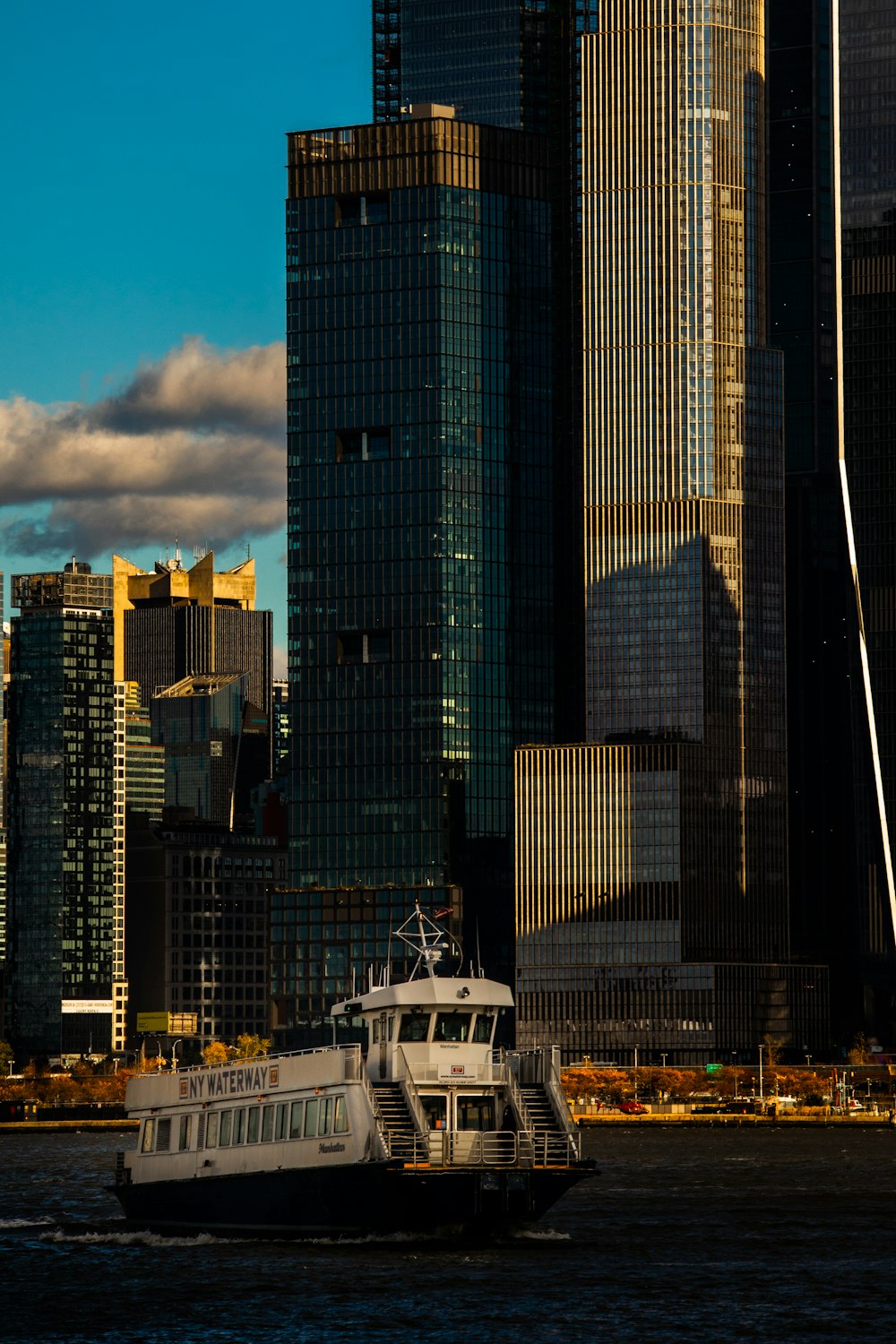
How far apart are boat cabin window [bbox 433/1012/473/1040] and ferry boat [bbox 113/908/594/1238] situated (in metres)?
0.06

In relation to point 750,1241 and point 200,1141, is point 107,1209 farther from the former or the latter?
point 750,1241

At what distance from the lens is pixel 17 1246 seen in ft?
515

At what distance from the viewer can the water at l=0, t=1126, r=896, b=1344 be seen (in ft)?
391

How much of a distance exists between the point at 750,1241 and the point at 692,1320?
103 ft

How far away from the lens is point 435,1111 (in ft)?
462

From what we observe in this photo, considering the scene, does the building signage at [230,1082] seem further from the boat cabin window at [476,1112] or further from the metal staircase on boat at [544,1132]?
the metal staircase on boat at [544,1132]

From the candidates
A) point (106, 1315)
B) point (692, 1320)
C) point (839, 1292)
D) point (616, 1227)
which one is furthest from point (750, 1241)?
point (106, 1315)

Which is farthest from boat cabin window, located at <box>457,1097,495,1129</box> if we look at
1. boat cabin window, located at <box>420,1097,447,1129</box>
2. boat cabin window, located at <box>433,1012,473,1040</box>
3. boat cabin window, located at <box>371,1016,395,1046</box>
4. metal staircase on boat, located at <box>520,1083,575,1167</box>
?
boat cabin window, located at <box>371,1016,395,1046</box>

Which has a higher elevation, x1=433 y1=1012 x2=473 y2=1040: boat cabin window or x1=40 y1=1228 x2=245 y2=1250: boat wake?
x1=433 y1=1012 x2=473 y2=1040: boat cabin window

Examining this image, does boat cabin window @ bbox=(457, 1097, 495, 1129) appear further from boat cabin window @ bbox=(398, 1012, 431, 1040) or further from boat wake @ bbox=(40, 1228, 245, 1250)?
boat wake @ bbox=(40, 1228, 245, 1250)

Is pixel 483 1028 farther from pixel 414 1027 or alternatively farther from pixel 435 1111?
pixel 435 1111

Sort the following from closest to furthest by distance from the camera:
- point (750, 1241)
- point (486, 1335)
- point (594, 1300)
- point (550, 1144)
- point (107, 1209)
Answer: point (486, 1335) → point (594, 1300) → point (550, 1144) → point (750, 1241) → point (107, 1209)

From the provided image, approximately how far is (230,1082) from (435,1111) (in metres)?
15.7

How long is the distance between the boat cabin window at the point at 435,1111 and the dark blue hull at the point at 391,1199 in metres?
3.88
